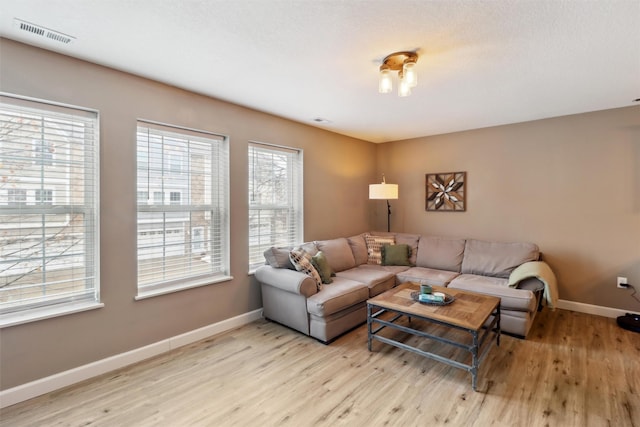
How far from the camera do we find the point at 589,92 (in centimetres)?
302

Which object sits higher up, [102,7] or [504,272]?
[102,7]

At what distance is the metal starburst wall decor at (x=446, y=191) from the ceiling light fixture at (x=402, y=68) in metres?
2.70

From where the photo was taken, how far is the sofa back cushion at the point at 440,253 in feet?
13.7

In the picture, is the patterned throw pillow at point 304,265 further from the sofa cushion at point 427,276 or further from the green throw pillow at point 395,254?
the green throw pillow at point 395,254

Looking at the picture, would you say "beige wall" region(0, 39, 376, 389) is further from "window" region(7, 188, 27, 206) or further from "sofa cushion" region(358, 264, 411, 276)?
"sofa cushion" region(358, 264, 411, 276)

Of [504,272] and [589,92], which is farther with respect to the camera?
[504,272]

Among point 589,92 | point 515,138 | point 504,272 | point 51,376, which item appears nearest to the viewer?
point 51,376

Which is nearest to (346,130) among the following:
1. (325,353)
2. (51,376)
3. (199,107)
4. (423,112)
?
(423,112)

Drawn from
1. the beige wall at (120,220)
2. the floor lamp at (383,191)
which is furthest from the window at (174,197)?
the floor lamp at (383,191)

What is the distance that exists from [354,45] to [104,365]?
3.13m

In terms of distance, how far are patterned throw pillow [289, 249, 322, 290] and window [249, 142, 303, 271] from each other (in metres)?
0.57

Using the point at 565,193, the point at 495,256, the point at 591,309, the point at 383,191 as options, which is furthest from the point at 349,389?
the point at 565,193

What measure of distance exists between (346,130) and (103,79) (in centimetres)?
302

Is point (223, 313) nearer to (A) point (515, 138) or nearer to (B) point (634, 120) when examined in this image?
(A) point (515, 138)
